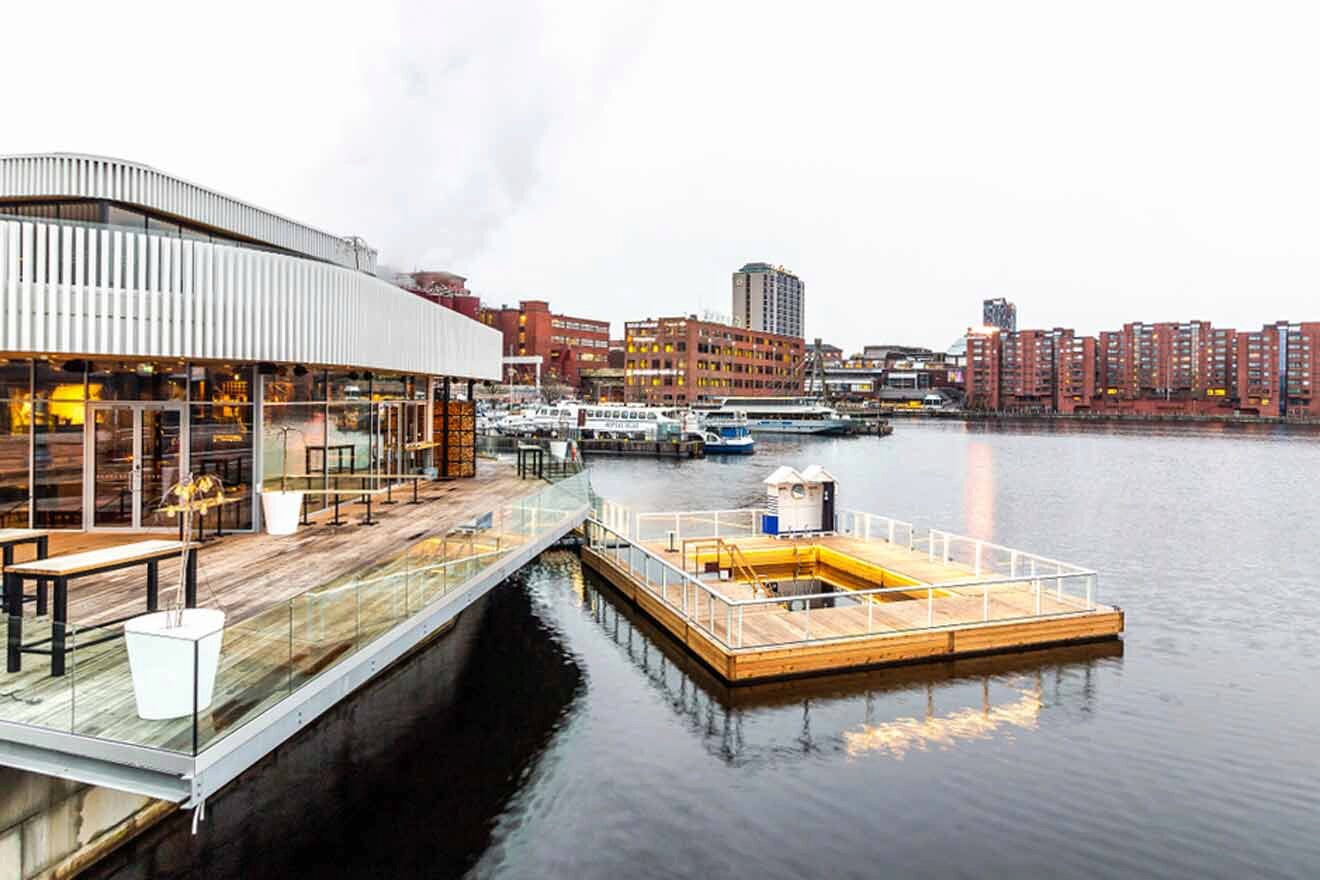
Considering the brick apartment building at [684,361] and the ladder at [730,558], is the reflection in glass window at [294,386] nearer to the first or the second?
the ladder at [730,558]

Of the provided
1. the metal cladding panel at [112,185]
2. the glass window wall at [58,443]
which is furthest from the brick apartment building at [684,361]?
the glass window wall at [58,443]

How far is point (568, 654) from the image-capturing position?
20.1 metres

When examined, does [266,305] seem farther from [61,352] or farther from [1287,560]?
[1287,560]

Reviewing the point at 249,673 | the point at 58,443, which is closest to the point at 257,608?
the point at 249,673

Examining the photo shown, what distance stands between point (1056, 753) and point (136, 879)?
1420 cm

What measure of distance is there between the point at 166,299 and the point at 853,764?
14.1 m

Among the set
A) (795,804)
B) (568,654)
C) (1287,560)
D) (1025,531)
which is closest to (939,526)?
(1025,531)

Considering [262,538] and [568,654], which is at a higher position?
[262,538]

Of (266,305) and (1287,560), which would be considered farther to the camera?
(1287,560)

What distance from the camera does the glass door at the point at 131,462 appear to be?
15.7m

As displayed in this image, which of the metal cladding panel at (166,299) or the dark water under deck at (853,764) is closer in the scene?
the dark water under deck at (853,764)

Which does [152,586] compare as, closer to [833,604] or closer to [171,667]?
[171,667]

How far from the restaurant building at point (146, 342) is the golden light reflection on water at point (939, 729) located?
41.4ft

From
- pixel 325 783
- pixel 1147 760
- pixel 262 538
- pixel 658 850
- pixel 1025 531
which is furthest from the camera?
pixel 1025 531
